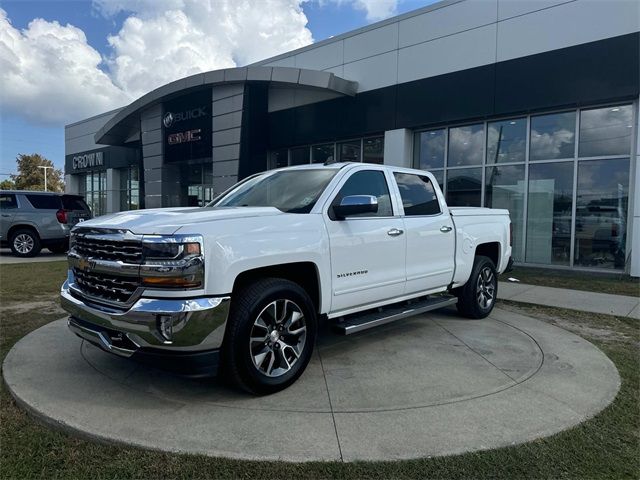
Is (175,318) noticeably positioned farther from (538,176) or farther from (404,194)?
(538,176)

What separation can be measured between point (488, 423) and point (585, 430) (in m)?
0.67

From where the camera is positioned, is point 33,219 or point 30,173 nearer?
point 33,219

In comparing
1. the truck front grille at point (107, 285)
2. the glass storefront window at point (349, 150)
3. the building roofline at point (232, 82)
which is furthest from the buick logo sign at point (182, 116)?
the truck front grille at point (107, 285)

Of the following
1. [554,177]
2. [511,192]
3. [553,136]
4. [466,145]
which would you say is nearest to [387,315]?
[554,177]

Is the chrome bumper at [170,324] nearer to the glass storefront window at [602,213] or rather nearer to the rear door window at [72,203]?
the glass storefront window at [602,213]

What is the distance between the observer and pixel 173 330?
331cm

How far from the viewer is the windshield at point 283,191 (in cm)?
446

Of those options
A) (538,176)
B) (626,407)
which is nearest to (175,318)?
(626,407)

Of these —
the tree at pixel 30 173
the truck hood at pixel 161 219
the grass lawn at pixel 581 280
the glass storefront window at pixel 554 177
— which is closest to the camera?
the truck hood at pixel 161 219

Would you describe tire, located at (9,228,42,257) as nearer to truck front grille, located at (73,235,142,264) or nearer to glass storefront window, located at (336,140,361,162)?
glass storefront window, located at (336,140,361,162)

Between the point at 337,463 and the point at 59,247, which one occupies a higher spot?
the point at 59,247

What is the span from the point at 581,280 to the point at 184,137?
1571 centimetres

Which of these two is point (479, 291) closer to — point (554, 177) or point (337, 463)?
point (337, 463)

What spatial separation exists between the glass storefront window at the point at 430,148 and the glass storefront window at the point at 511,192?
160 centimetres
